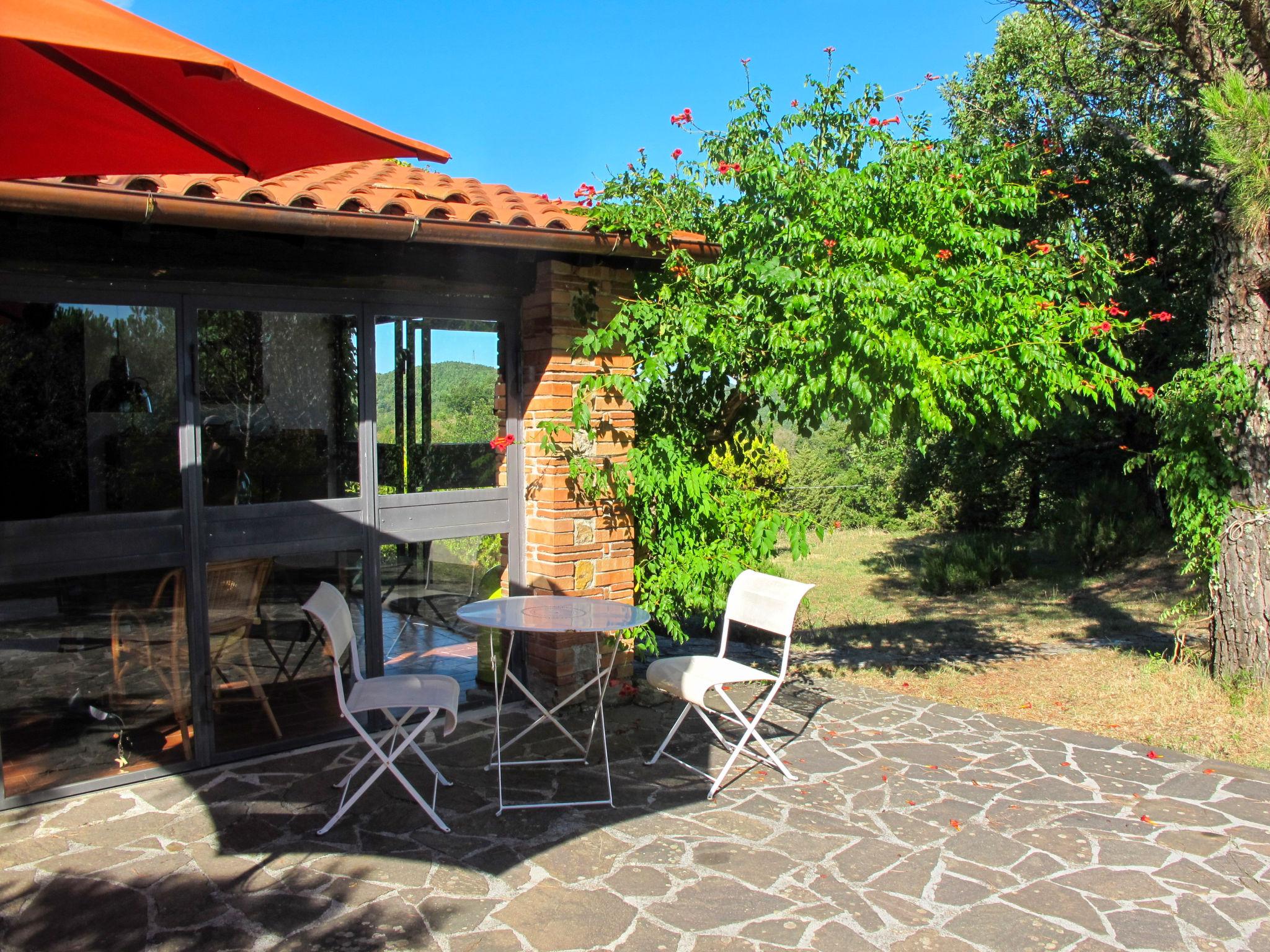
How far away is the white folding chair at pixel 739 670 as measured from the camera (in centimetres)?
470

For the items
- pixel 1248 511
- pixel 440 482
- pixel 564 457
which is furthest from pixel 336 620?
pixel 1248 511

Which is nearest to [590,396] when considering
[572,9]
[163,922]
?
[163,922]

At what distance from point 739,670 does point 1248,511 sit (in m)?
4.01

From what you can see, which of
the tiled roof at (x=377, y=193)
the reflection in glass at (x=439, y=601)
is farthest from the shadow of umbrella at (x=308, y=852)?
the tiled roof at (x=377, y=193)

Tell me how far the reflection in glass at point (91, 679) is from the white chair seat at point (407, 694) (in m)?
1.09

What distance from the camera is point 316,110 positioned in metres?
2.47

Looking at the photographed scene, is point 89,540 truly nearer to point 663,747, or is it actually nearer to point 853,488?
point 663,747

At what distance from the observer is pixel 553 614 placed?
471cm

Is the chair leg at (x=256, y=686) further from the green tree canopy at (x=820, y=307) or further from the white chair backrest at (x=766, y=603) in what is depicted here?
the white chair backrest at (x=766, y=603)

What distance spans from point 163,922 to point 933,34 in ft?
43.3

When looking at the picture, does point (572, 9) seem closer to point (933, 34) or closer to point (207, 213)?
point (933, 34)

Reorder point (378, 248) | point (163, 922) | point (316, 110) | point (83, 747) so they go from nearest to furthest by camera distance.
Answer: point (316, 110), point (163, 922), point (83, 747), point (378, 248)

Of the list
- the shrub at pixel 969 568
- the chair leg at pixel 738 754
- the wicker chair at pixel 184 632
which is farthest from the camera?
the shrub at pixel 969 568

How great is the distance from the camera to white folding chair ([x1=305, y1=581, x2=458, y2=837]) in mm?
4188
